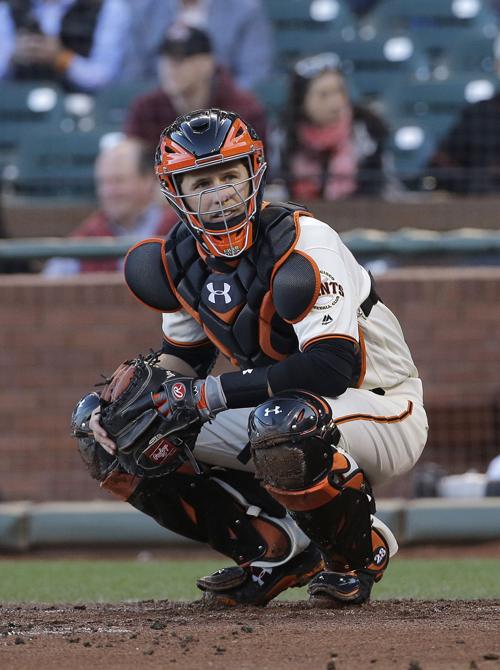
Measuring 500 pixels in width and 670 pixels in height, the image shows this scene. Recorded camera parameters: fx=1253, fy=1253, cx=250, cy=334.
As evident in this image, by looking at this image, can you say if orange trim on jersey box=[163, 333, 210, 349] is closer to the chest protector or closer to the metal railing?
the chest protector

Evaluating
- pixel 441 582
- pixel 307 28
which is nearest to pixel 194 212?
pixel 441 582

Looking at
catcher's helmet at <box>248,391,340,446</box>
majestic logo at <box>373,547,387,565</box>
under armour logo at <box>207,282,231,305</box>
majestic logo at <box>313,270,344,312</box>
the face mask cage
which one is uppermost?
the face mask cage

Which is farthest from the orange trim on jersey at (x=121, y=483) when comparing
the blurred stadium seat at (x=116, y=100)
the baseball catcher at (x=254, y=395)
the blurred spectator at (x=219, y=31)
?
the blurred stadium seat at (x=116, y=100)

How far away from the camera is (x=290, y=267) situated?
12.6 ft

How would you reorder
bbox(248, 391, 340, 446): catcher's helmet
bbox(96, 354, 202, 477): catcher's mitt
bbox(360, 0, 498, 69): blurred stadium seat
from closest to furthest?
bbox(248, 391, 340, 446): catcher's helmet
bbox(96, 354, 202, 477): catcher's mitt
bbox(360, 0, 498, 69): blurred stadium seat

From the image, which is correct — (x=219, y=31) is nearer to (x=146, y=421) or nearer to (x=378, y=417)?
(x=378, y=417)

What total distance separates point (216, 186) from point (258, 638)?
149 cm

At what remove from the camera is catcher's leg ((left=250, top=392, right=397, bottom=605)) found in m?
3.66

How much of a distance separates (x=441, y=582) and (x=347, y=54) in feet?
20.4

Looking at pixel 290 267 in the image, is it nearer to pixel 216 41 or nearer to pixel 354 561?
pixel 354 561

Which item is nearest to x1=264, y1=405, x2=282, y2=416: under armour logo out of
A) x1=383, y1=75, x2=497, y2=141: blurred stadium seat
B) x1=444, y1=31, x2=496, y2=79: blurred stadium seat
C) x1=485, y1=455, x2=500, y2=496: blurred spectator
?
x1=485, y1=455, x2=500, y2=496: blurred spectator

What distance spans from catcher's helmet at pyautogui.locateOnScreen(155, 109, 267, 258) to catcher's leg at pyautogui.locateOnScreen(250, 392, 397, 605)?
58 centimetres

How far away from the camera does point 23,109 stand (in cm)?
1048

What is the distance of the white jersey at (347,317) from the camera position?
379 centimetres
